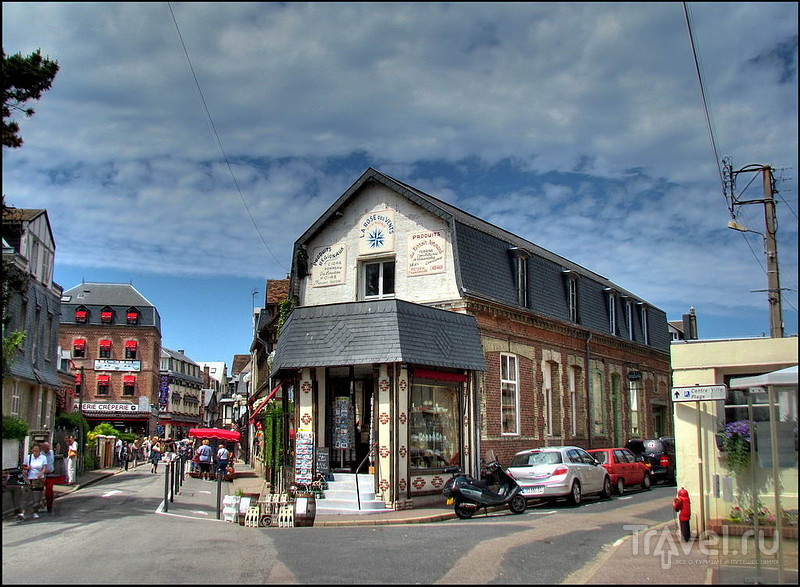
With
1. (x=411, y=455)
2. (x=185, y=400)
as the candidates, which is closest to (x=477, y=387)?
(x=411, y=455)

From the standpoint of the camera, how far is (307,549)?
11625 mm

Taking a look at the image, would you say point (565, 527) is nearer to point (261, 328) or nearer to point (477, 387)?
point (477, 387)

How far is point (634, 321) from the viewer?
108 feet

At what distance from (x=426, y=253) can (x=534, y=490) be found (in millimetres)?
7074

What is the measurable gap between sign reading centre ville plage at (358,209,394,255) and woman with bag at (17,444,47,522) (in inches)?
395

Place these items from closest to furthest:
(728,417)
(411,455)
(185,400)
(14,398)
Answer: (728,417) < (411,455) < (14,398) < (185,400)

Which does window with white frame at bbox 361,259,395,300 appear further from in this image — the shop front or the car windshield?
the car windshield

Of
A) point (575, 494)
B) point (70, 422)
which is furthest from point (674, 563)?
point (70, 422)

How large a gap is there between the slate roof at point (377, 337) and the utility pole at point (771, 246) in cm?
742

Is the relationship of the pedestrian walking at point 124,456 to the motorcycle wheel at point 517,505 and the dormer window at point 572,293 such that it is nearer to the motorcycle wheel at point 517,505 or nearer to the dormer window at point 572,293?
the dormer window at point 572,293

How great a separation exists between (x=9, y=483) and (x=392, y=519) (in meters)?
8.62

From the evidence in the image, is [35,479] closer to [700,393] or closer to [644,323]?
[700,393]

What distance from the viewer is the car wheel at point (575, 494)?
1858cm

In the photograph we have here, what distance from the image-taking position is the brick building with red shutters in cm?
6600
